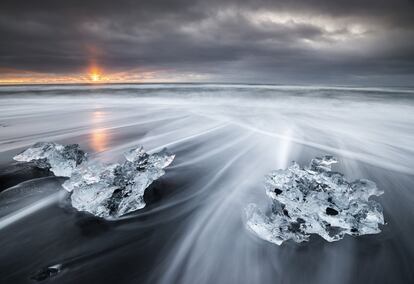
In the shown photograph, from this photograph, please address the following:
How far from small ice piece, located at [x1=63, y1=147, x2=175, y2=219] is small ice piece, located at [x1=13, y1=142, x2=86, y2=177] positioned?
0.58 m

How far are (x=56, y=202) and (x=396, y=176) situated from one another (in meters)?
5.25

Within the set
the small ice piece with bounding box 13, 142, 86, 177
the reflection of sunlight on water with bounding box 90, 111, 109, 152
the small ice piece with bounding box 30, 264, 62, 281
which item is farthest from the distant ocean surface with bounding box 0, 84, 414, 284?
the reflection of sunlight on water with bounding box 90, 111, 109, 152

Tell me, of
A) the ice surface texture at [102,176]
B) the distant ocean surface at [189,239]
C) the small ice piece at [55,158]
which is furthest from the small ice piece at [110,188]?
the small ice piece at [55,158]

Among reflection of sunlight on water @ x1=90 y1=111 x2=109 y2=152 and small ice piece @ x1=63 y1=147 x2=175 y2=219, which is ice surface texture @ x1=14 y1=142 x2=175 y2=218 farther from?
reflection of sunlight on water @ x1=90 y1=111 x2=109 y2=152

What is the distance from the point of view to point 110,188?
2.76 m

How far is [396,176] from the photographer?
4277 mm

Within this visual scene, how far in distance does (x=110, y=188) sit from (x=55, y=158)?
146 cm

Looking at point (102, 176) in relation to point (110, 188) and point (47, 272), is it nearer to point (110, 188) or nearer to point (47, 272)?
point (110, 188)

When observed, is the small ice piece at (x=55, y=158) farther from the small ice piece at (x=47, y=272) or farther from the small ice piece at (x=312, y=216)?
the small ice piece at (x=312, y=216)

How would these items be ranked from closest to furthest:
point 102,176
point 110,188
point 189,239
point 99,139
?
point 189,239 → point 110,188 → point 102,176 → point 99,139

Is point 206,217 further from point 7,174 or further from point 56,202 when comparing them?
point 7,174

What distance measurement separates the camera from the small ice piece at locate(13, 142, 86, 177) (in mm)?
3547

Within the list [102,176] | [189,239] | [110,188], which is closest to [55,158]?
[102,176]

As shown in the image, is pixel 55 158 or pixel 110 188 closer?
pixel 110 188
